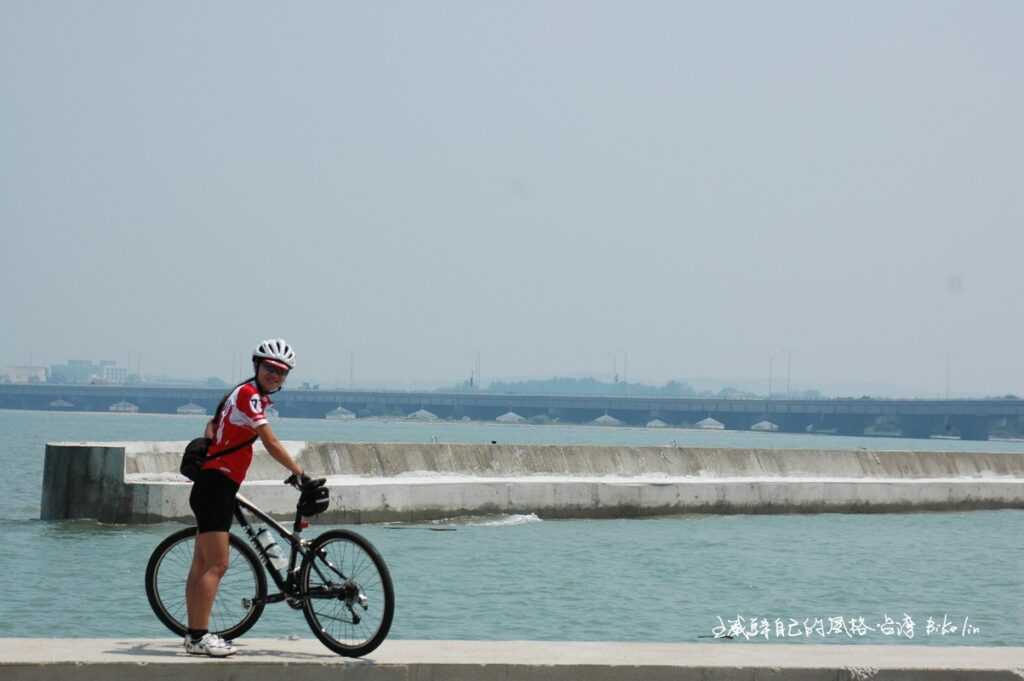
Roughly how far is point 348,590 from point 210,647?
3.09 feet

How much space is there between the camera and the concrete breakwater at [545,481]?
26625 millimetres

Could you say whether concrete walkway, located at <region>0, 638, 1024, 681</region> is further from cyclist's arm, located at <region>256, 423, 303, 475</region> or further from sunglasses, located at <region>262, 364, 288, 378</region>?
sunglasses, located at <region>262, 364, 288, 378</region>

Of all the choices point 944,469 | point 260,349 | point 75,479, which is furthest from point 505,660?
point 944,469

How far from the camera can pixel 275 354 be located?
9.55 meters

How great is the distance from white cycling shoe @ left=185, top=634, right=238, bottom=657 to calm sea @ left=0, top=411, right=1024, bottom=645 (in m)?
6.17

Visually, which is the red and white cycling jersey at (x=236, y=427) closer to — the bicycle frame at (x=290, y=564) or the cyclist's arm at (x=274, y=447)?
the cyclist's arm at (x=274, y=447)

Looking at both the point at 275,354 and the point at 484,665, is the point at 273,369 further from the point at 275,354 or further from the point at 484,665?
the point at 484,665

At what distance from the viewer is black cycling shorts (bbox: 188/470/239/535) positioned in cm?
938

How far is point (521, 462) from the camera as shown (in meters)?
32.6

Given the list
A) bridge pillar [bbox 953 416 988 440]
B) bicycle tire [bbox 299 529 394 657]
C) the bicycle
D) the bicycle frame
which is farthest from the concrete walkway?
bridge pillar [bbox 953 416 988 440]

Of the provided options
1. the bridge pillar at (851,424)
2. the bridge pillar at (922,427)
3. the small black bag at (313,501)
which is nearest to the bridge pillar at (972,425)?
the bridge pillar at (922,427)

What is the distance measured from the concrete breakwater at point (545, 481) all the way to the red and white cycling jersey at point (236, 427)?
16451mm

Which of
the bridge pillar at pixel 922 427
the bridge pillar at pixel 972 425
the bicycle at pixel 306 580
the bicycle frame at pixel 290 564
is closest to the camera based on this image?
the bicycle at pixel 306 580

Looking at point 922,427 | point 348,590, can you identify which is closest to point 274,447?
point 348,590
